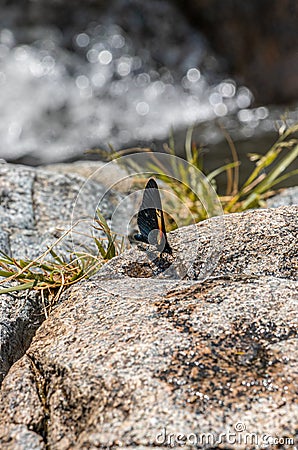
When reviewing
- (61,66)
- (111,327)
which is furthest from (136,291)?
(61,66)

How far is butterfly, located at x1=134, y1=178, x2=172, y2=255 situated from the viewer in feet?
9.22

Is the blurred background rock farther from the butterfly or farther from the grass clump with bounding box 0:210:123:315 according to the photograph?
the butterfly

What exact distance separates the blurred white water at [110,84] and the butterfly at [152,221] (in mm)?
6037

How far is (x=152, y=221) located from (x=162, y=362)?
2.78ft

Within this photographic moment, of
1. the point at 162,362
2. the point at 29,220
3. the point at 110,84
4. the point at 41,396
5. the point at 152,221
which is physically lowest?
the point at 110,84

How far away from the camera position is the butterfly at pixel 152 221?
2811 mm

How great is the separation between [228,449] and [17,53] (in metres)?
8.92

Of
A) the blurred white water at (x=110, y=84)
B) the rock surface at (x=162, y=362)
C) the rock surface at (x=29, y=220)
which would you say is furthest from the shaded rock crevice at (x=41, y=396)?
the blurred white water at (x=110, y=84)

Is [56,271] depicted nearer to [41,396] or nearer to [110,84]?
[41,396]

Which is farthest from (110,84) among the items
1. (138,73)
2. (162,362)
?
(162,362)

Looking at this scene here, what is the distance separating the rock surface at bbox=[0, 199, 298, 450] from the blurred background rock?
236 inches

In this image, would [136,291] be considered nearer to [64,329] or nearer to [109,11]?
[64,329]

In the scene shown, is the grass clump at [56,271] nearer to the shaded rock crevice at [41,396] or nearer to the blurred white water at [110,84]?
the shaded rock crevice at [41,396]

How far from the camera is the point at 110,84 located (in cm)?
964
